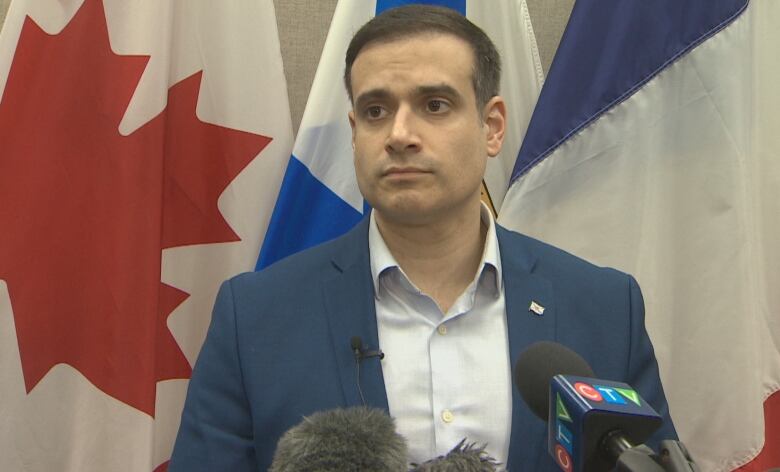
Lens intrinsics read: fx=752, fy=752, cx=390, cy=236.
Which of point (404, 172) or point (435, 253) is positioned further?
point (435, 253)

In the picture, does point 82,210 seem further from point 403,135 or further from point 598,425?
point 598,425

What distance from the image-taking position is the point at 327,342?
60.8 inches

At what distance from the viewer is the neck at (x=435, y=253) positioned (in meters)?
1.67

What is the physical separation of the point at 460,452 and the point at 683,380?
54.2 inches

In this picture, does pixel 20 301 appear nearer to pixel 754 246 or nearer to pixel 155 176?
pixel 155 176

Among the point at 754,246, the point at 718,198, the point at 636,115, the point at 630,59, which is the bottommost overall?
the point at 754,246

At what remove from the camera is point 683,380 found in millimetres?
2152

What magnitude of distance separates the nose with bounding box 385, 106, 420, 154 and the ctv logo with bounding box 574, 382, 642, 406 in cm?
81

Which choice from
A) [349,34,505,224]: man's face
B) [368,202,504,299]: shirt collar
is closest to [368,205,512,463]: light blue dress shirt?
[368,202,504,299]: shirt collar

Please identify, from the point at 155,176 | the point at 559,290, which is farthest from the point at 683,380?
the point at 155,176

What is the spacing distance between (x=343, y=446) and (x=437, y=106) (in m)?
0.87

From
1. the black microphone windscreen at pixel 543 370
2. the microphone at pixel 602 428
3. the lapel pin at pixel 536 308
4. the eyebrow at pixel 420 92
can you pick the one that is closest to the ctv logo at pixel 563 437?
the microphone at pixel 602 428

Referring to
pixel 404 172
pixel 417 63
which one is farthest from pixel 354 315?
pixel 417 63

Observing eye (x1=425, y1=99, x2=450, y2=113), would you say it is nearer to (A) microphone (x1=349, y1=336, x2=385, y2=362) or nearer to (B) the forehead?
(B) the forehead
